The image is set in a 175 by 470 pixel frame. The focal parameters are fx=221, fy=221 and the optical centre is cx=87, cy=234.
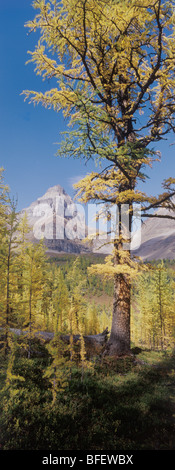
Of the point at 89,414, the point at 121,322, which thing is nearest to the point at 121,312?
the point at 121,322

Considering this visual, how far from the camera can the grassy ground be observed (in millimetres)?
4719

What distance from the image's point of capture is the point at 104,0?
6766 mm

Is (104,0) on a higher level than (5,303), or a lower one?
higher

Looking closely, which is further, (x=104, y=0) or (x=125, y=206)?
(x=125, y=206)

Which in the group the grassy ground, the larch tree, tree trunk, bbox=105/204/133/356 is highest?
the larch tree

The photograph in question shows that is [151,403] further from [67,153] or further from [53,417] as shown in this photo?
[67,153]

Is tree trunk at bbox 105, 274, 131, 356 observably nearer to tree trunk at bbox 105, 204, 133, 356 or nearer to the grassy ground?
tree trunk at bbox 105, 204, 133, 356

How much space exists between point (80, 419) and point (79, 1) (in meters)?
11.7

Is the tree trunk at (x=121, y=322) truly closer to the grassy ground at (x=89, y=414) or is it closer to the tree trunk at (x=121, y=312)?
the tree trunk at (x=121, y=312)

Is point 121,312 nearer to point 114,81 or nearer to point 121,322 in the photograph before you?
point 121,322

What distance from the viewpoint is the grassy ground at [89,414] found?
15.5 ft

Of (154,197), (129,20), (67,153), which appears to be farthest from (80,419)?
(129,20)

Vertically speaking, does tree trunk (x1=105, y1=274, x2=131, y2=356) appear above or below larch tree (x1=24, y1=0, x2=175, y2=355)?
below

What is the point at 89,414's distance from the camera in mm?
5809
